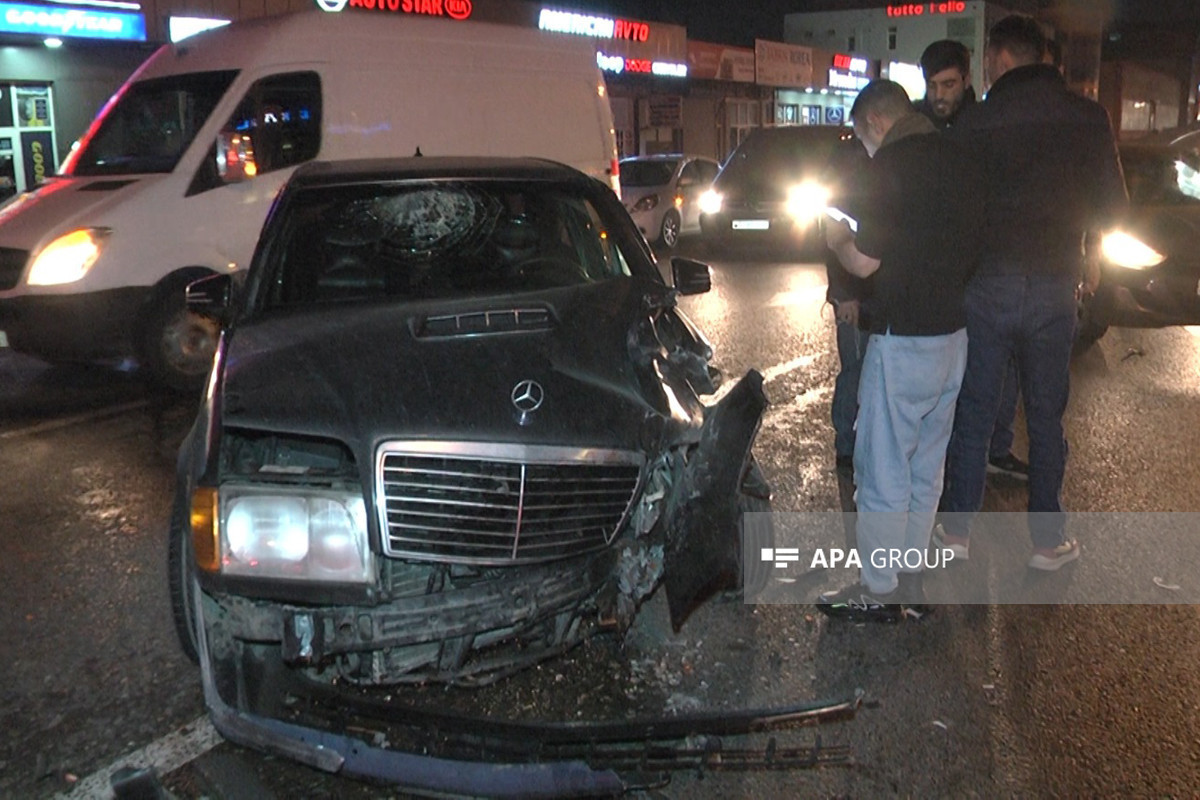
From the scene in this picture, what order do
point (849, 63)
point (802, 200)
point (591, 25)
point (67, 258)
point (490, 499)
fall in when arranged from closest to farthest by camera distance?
point (490, 499)
point (67, 258)
point (802, 200)
point (591, 25)
point (849, 63)

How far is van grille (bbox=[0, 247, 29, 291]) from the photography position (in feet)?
24.1

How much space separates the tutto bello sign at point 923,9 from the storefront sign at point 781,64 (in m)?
19.6

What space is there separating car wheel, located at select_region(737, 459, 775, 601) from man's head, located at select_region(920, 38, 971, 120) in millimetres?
2071

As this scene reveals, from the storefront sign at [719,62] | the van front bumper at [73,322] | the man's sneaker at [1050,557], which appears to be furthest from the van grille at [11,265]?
the storefront sign at [719,62]

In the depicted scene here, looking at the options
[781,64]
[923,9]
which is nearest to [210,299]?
[781,64]

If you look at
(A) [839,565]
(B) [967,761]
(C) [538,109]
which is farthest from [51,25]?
(B) [967,761]

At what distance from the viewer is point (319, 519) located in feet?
9.87

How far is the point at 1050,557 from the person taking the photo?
4547 millimetres

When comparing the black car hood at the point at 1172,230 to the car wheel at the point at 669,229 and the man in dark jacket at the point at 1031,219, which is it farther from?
the car wheel at the point at 669,229

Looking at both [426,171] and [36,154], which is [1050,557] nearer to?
[426,171]

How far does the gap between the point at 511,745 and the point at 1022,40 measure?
10.8 feet

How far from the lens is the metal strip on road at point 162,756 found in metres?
3.09

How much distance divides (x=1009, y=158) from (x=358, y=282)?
8.32 ft

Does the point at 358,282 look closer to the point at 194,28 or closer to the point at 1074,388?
the point at 1074,388
